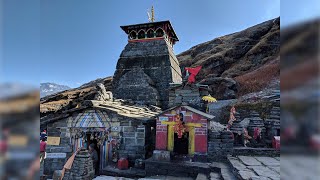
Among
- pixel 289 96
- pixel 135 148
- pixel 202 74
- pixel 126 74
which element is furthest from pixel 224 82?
pixel 289 96

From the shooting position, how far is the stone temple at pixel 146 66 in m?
18.6

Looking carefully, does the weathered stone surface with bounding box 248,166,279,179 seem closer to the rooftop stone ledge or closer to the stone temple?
the rooftop stone ledge

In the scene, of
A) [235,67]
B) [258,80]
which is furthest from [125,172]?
[235,67]

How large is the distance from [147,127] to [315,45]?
11526 millimetres

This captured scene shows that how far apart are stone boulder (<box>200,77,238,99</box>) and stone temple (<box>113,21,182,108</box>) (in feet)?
40.1

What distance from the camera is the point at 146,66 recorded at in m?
20.1

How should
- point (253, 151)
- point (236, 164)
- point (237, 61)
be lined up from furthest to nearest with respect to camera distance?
point (237, 61) → point (253, 151) → point (236, 164)

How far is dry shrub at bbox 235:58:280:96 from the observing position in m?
28.5

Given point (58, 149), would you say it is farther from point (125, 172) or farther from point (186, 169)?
point (186, 169)

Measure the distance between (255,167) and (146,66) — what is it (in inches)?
550

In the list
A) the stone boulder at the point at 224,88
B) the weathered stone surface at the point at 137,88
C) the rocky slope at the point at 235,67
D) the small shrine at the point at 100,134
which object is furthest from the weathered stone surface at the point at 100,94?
the stone boulder at the point at 224,88

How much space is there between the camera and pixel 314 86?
2.85 ft

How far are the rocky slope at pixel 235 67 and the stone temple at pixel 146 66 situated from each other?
282 inches

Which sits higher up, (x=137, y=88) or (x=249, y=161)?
(x=137, y=88)
